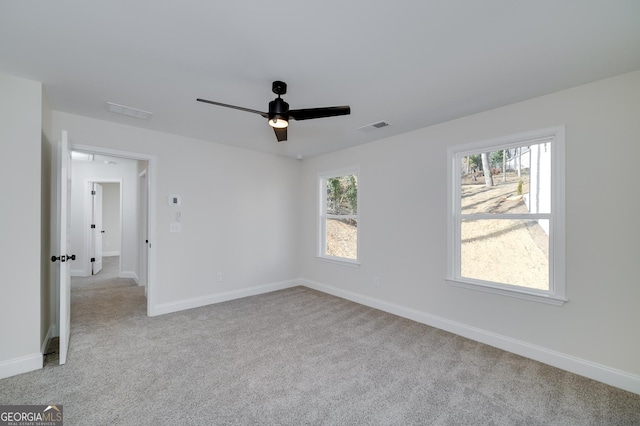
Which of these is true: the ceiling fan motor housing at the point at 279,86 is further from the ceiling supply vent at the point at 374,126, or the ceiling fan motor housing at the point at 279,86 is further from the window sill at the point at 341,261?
the window sill at the point at 341,261

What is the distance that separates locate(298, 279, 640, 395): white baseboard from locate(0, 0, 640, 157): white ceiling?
241cm

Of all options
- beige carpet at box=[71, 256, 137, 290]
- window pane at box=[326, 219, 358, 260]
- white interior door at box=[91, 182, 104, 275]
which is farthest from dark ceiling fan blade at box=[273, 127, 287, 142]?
white interior door at box=[91, 182, 104, 275]

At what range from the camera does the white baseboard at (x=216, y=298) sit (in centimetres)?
382

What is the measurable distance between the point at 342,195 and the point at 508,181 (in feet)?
8.14

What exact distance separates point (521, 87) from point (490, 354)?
254 cm

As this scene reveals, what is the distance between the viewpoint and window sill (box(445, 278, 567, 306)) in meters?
2.56

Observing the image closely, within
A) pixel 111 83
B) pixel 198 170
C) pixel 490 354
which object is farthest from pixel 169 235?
pixel 490 354

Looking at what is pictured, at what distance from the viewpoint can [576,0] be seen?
151 cm

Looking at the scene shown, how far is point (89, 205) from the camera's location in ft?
20.7

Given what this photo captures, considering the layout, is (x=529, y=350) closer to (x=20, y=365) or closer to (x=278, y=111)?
(x=278, y=111)

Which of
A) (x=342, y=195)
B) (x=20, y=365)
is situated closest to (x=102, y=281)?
(x=20, y=365)

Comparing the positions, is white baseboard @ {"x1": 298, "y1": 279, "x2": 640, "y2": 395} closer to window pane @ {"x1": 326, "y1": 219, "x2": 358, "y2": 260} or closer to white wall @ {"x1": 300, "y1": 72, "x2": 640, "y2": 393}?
white wall @ {"x1": 300, "y1": 72, "x2": 640, "y2": 393}

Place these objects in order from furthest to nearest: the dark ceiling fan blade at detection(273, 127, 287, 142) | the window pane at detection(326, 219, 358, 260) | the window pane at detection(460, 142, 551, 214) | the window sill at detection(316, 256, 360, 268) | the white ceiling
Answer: the window pane at detection(326, 219, 358, 260) → the window sill at detection(316, 256, 360, 268) → the window pane at detection(460, 142, 551, 214) → the dark ceiling fan blade at detection(273, 127, 287, 142) → the white ceiling

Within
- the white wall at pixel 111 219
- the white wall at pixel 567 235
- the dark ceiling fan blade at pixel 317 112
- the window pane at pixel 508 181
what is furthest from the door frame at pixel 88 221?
the window pane at pixel 508 181
